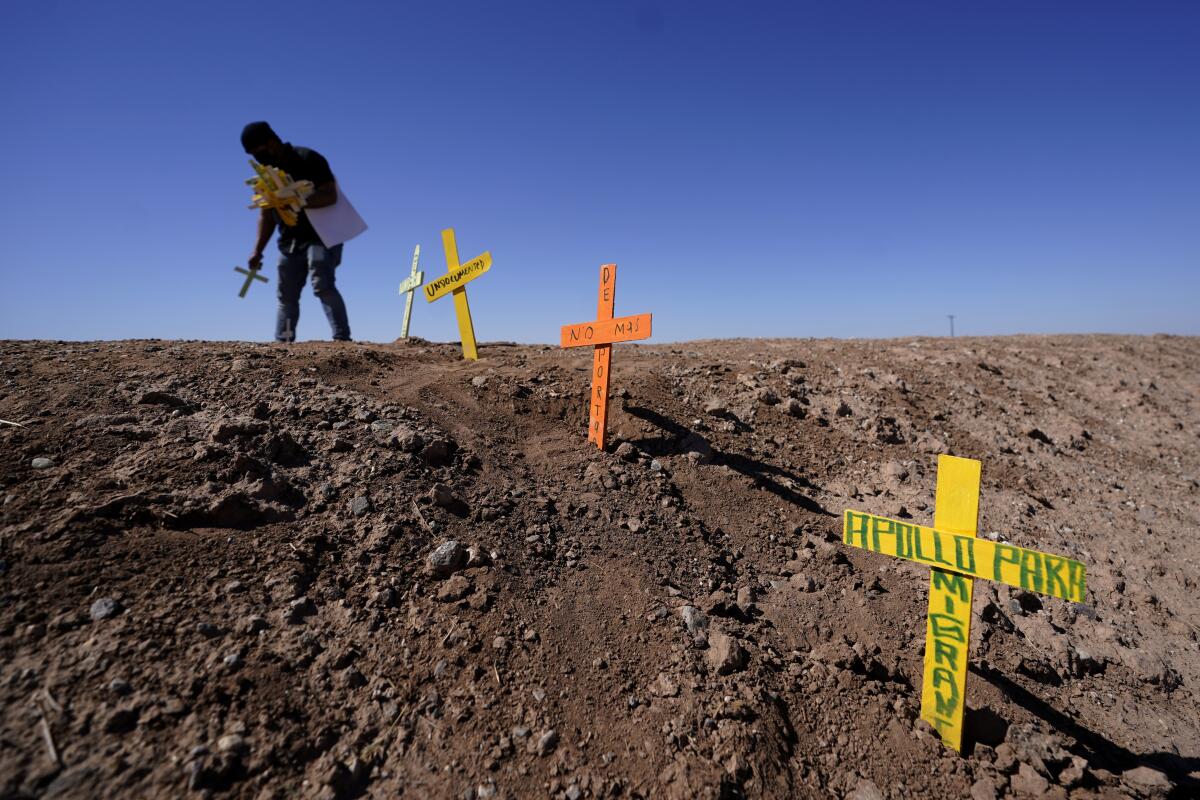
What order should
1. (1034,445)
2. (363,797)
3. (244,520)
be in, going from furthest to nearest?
1. (1034,445)
2. (244,520)
3. (363,797)

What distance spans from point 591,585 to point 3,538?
2.67m

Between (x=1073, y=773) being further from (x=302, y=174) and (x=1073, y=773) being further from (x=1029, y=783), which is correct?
(x=302, y=174)

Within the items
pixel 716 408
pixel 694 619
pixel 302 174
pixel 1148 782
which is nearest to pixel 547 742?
pixel 694 619

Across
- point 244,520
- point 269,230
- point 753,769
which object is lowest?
point 753,769

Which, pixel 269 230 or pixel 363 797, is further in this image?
pixel 269 230

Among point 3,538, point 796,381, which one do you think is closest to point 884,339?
point 796,381

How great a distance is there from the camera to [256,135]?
18.1 ft

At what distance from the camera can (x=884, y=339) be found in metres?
9.06

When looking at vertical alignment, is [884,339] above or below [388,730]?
above

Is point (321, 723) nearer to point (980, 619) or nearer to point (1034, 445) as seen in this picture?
point (980, 619)

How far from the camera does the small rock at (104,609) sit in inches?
80.9

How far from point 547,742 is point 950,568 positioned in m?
1.90

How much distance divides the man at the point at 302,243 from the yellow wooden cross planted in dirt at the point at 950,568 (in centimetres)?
610

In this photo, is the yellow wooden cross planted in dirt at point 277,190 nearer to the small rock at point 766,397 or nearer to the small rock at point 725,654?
the small rock at point 766,397
